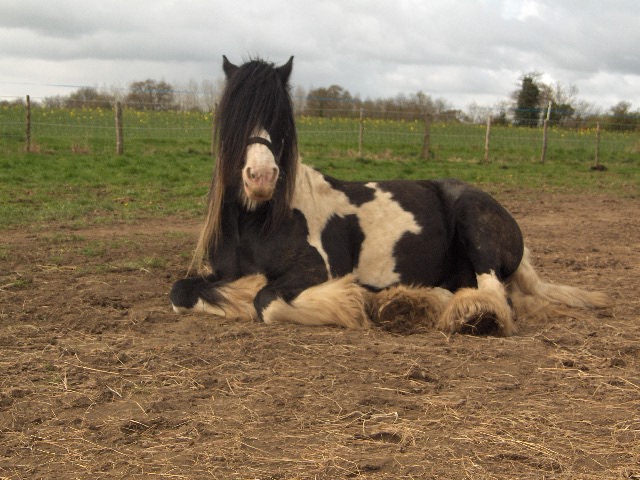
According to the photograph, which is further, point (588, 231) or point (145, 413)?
point (588, 231)

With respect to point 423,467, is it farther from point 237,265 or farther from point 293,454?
point 237,265

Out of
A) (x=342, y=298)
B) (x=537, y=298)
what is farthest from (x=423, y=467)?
(x=537, y=298)

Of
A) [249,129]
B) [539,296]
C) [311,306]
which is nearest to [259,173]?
[249,129]

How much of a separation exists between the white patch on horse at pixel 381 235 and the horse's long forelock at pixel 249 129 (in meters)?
0.79

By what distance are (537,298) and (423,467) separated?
315 centimetres

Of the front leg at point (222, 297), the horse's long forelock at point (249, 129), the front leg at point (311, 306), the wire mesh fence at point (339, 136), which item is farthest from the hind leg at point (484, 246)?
the wire mesh fence at point (339, 136)

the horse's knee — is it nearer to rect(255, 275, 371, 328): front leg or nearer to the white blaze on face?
rect(255, 275, 371, 328): front leg

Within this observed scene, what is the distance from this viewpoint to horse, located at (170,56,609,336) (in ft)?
15.1

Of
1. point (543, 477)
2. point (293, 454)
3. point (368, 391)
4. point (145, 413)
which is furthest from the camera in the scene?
point (368, 391)

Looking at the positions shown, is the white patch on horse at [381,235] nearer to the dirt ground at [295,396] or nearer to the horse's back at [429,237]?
the horse's back at [429,237]

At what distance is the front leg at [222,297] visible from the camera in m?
4.75

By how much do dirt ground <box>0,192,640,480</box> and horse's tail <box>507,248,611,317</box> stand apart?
0.17m

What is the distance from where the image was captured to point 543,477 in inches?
99.8

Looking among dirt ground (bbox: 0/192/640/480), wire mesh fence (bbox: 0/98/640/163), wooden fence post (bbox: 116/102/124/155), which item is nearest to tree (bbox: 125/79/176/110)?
wire mesh fence (bbox: 0/98/640/163)
